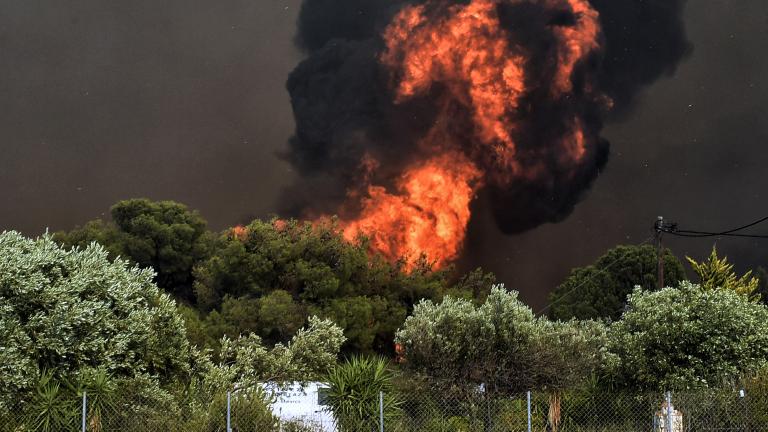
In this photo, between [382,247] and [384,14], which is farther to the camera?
[384,14]

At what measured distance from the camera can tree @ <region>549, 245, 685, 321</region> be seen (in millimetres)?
62656

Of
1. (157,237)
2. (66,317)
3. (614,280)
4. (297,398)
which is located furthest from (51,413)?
(614,280)

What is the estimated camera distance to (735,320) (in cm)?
2691

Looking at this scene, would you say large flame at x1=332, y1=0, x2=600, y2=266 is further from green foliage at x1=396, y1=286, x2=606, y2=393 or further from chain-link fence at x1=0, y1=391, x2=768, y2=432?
chain-link fence at x1=0, y1=391, x2=768, y2=432

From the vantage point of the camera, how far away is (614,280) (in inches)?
2518

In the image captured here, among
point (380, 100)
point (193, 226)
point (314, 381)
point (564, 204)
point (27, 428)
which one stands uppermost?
point (380, 100)

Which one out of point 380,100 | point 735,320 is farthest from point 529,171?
point 735,320

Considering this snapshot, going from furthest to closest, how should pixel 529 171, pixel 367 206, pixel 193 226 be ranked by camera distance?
pixel 529 171
pixel 367 206
pixel 193 226

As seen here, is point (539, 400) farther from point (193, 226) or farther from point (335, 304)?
point (193, 226)

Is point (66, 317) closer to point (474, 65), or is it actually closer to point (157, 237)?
point (157, 237)

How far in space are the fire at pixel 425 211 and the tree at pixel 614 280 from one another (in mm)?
9677

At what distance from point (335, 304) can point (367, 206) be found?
28.6 m

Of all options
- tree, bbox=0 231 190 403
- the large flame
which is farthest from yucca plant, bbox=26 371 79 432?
the large flame

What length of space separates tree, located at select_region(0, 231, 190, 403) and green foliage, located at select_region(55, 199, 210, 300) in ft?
126
